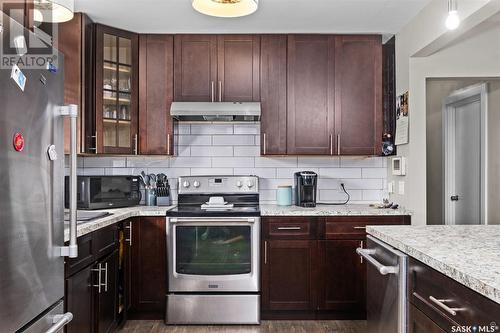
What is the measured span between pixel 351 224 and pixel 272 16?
169 centimetres

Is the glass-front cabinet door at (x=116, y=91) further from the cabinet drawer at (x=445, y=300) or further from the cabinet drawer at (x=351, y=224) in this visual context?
the cabinet drawer at (x=445, y=300)

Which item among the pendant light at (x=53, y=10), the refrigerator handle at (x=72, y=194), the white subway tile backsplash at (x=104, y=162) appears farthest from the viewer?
the white subway tile backsplash at (x=104, y=162)

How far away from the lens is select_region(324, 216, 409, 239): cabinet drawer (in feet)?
9.89

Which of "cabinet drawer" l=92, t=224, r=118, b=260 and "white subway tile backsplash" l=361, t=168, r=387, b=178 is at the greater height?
"white subway tile backsplash" l=361, t=168, r=387, b=178

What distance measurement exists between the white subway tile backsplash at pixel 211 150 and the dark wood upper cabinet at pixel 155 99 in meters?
0.33

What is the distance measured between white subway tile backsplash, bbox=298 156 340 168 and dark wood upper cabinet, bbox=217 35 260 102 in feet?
2.41

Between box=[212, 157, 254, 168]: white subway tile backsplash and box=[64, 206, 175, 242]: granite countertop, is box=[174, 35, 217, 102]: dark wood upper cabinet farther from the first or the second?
box=[64, 206, 175, 242]: granite countertop

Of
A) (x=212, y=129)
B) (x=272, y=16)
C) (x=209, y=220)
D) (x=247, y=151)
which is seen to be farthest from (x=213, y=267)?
(x=272, y=16)

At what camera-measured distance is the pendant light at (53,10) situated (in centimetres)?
240

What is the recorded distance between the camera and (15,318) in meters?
1.30

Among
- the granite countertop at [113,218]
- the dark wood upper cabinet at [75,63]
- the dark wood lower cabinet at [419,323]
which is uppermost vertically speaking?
the dark wood upper cabinet at [75,63]

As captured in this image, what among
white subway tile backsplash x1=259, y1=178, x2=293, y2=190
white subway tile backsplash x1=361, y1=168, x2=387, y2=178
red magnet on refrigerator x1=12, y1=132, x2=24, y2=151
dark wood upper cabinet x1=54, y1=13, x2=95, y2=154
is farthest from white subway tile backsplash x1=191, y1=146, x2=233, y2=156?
red magnet on refrigerator x1=12, y1=132, x2=24, y2=151

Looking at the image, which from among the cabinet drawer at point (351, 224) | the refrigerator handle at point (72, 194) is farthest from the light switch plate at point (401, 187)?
the refrigerator handle at point (72, 194)

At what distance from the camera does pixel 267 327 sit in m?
2.90
